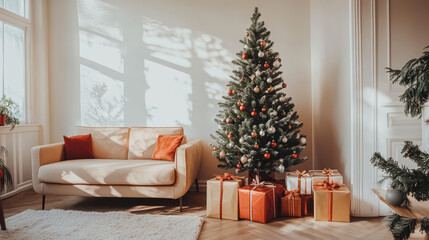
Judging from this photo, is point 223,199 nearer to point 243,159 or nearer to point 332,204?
point 243,159

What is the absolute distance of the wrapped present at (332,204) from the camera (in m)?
2.67

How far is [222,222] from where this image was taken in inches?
109

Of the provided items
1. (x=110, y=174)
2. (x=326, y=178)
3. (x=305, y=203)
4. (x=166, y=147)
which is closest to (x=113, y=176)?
(x=110, y=174)

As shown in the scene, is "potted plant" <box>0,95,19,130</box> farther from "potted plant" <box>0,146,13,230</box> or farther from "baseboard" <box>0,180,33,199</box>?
"baseboard" <box>0,180,33,199</box>

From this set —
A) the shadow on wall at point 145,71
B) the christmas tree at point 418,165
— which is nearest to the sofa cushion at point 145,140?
the shadow on wall at point 145,71

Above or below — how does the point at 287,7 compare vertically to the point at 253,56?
above

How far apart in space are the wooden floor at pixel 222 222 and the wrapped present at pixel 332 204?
0.06 metres

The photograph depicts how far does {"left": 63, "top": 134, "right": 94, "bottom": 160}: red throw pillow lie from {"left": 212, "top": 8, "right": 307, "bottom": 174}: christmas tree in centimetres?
164

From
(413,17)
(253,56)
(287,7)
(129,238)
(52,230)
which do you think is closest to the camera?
(129,238)

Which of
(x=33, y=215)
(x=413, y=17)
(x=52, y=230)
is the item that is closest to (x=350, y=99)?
(x=413, y=17)

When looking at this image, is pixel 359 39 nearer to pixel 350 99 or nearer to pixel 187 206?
pixel 350 99

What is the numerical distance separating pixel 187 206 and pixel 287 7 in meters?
2.83

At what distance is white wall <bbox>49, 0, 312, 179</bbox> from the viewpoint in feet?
13.0

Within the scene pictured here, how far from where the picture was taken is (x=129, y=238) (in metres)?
2.35
